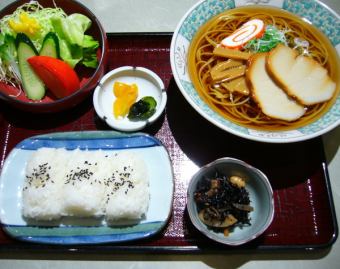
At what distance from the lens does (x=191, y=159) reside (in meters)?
2.12

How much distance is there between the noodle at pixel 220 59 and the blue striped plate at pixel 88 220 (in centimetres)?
48

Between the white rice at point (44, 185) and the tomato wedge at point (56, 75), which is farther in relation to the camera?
the tomato wedge at point (56, 75)

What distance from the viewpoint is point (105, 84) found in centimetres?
229

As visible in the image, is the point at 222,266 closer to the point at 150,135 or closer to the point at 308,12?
the point at 150,135

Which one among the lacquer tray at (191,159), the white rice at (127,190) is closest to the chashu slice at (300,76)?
the lacquer tray at (191,159)

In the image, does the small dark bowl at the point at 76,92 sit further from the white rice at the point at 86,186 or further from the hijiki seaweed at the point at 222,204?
the hijiki seaweed at the point at 222,204

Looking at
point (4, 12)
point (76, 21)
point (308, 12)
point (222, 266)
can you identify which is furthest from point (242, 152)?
point (4, 12)

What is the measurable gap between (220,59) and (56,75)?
3.42 ft

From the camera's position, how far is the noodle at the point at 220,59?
Answer: 207 cm

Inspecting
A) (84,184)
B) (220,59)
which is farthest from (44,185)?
(220,59)

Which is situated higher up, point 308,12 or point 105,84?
point 308,12

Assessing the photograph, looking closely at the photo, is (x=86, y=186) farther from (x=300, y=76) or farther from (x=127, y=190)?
(x=300, y=76)

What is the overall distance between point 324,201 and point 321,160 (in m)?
0.25

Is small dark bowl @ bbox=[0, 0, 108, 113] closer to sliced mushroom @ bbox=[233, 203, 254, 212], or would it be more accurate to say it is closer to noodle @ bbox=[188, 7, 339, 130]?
noodle @ bbox=[188, 7, 339, 130]
